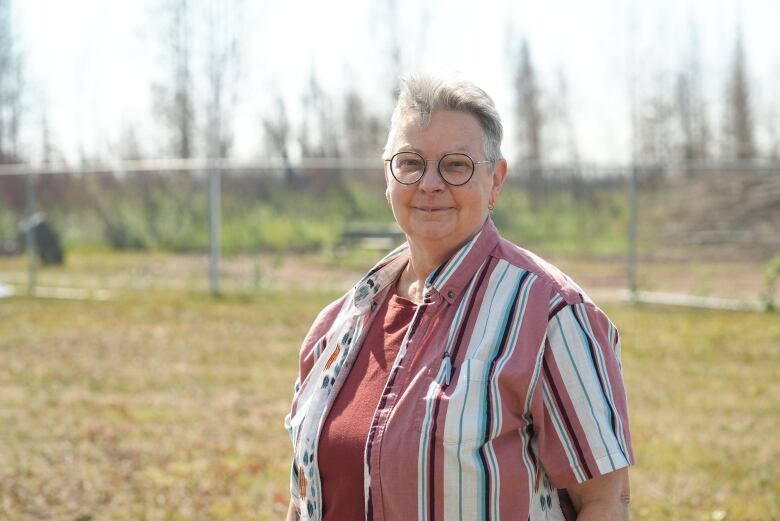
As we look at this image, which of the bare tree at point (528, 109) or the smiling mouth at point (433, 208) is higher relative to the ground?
the bare tree at point (528, 109)

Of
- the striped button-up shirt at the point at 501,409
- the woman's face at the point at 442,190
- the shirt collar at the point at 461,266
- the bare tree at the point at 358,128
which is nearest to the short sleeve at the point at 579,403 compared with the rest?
the striped button-up shirt at the point at 501,409

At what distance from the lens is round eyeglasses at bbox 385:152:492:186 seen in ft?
7.50

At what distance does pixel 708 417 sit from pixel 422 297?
4.94 metres

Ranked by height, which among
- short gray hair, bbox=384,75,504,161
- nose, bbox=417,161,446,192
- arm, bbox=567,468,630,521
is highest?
short gray hair, bbox=384,75,504,161

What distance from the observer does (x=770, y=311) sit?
1184 cm

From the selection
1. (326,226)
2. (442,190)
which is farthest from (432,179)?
(326,226)

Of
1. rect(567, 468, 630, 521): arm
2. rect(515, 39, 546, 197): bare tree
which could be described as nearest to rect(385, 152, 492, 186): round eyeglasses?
rect(567, 468, 630, 521): arm

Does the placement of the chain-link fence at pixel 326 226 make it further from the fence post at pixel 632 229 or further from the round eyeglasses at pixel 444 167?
the round eyeglasses at pixel 444 167

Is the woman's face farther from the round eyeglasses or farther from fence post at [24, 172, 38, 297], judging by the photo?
fence post at [24, 172, 38, 297]

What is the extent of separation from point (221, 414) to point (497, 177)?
4.91 metres

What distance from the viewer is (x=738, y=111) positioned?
31062 mm

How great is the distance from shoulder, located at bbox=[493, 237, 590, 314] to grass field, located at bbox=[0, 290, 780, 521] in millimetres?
2960

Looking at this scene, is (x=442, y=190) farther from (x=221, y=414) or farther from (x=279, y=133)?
(x=279, y=133)

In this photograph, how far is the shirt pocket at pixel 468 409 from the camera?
2.06 metres
